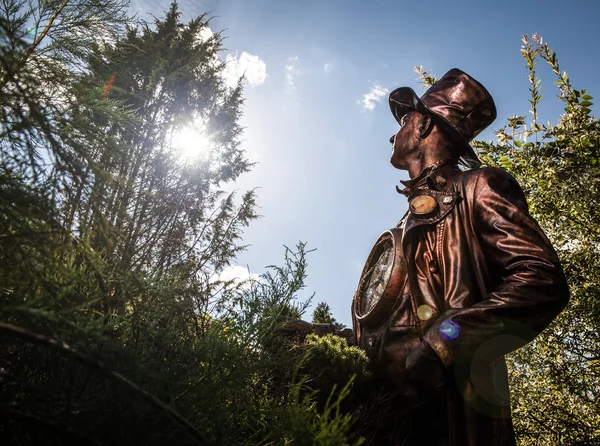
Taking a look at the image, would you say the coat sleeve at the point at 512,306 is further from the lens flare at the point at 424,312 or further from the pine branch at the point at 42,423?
the pine branch at the point at 42,423

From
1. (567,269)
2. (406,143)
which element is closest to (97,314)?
(406,143)

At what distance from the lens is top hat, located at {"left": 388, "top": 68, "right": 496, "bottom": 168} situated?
2.96 meters

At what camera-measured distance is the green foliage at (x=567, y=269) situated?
16.2 ft

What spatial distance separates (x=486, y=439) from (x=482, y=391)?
23 centimetres

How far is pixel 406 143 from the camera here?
3.14 metres

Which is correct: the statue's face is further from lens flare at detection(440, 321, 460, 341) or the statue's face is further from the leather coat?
lens flare at detection(440, 321, 460, 341)

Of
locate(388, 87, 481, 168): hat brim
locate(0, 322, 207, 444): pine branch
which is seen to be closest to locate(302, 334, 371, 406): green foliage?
locate(0, 322, 207, 444): pine branch

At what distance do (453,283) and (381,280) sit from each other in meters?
0.56

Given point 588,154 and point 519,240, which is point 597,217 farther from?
point 519,240

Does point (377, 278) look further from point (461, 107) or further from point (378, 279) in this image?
point (461, 107)

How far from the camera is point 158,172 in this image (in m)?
6.47

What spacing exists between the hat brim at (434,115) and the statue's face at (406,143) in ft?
0.29

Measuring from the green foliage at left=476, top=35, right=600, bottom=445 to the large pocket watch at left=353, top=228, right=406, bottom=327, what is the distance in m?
3.35

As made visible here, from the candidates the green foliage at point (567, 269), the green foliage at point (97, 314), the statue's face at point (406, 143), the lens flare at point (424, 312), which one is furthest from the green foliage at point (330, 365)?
the green foliage at point (567, 269)
